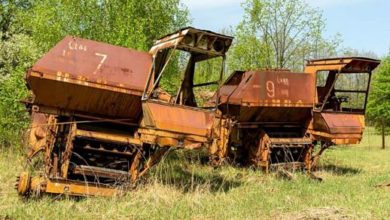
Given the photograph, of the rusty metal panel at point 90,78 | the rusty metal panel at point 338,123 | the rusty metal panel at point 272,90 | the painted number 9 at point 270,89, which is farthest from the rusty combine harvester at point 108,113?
the rusty metal panel at point 338,123

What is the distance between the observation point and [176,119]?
8.21 m

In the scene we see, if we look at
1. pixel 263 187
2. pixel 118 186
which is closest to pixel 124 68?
pixel 118 186

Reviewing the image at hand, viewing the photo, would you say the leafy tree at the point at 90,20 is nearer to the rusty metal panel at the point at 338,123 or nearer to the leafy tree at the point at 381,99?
the rusty metal panel at the point at 338,123

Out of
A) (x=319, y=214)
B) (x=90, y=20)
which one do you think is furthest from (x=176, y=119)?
(x=90, y=20)

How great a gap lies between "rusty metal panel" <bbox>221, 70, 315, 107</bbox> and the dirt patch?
510cm

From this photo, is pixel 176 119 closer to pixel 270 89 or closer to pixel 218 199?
pixel 218 199

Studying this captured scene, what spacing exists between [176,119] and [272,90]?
15.5ft

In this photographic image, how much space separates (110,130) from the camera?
9.05 m

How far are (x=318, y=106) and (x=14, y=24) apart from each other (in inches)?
807

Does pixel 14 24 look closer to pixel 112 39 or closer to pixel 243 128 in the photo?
pixel 112 39

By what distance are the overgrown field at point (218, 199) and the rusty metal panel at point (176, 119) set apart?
1.23 m

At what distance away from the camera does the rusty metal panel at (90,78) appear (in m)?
8.01

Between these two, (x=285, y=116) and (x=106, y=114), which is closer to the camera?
(x=106, y=114)

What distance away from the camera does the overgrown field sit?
23.8ft
